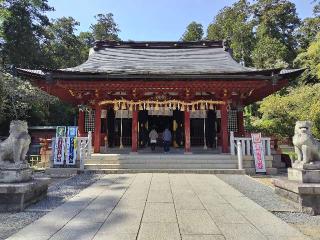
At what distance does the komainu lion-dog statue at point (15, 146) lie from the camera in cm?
707

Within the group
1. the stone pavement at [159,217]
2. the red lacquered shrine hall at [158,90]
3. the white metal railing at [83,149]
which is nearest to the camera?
the stone pavement at [159,217]

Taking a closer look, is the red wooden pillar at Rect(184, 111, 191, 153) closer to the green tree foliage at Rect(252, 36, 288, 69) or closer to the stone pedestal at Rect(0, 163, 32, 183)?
the stone pedestal at Rect(0, 163, 32, 183)

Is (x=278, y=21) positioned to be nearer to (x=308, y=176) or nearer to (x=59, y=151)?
(x=59, y=151)

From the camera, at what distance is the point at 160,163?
13.3m

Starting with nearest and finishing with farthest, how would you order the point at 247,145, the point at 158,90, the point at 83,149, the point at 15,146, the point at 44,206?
the point at 44,206 → the point at 15,146 → the point at 83,149 → the point at 247,145 → the point at 158,90

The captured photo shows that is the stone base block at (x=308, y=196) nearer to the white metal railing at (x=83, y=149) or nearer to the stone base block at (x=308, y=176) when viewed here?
the stone base block at (x=308, y=176)

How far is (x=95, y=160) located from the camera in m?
13.4

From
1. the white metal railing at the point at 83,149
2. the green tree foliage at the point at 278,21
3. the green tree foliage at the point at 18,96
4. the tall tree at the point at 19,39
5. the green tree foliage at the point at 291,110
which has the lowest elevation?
the white metal railing at the point at 83,149

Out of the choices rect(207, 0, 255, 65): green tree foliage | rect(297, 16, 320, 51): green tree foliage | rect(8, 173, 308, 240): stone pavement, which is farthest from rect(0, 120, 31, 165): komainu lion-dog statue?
rect(297, 16, 320, 51): green tree foliage

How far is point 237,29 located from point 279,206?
4121cm

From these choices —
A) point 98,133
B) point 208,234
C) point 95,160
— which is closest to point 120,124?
point 98,133

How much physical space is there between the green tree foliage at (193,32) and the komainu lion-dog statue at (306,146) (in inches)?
1964

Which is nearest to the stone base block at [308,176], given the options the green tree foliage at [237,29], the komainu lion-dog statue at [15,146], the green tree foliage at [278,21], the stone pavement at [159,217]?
the stone pavement at [159,217]

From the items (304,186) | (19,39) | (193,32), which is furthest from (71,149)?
(193,32)
